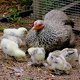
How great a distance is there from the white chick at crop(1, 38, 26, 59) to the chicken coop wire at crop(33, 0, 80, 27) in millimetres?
2022

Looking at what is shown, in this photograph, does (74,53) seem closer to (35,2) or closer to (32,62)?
(32,62)

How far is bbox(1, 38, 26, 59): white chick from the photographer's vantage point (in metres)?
4.65

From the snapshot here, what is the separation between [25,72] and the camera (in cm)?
448

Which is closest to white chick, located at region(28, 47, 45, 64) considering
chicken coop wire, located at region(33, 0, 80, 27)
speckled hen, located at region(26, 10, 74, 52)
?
speckled hen, located at region(26, 10, 74, 52)

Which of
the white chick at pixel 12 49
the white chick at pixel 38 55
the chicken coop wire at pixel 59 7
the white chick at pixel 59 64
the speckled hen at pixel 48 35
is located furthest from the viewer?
the chicken coop wire at pixel 59 7

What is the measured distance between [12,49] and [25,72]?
38 centimetres

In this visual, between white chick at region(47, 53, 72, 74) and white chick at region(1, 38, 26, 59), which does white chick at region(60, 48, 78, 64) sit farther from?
white chick at region(1, 38, 26, 59)

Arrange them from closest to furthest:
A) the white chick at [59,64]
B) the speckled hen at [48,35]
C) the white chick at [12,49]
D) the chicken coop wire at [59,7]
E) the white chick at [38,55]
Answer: the white chick at [59,64] → the white chick at [38,55] → the white chick at [12,49] → the speckled hen at [48,35] → the chicken coop wire at [59,7]

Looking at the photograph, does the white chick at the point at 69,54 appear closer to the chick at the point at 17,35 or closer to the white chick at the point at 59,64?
the white chick at the point at 59,64

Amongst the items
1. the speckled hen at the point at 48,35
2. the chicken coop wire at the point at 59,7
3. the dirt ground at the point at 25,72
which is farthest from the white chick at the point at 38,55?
the chicken coop wire at the point at 59,7

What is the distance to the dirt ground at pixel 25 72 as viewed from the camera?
4316 mm

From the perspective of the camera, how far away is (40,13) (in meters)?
6.90

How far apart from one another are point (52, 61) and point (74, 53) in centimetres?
33

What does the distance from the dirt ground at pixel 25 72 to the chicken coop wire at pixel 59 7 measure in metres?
1.87
